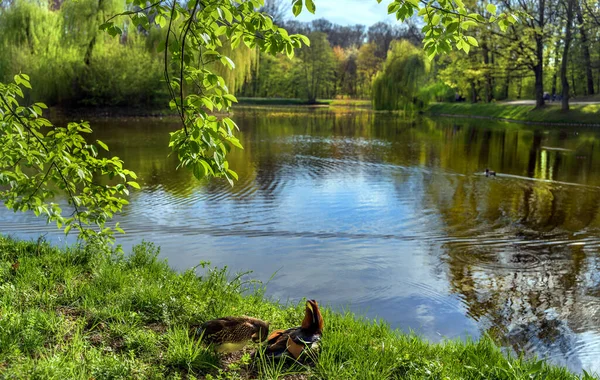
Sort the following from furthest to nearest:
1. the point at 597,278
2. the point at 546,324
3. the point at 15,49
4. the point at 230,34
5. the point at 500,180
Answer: the point at 15,49 → the point at 500,180 → the point at 597,278 → the point at 546,324 → the point at 230,34

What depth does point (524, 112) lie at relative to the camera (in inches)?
1454

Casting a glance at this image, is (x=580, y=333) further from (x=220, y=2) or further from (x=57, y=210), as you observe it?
(x=57, y=210)

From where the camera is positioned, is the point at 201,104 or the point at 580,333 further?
the point at 580,333

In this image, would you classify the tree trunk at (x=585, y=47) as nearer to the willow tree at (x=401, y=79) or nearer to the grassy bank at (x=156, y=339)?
the willow tree at (x=401, y=79)

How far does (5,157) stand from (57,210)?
70 cm

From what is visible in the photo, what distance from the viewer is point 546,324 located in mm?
5426

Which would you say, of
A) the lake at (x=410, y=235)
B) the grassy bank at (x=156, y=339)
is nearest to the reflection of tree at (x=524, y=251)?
the lake at (x=410, y=235)

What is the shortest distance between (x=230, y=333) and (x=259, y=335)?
24 cm

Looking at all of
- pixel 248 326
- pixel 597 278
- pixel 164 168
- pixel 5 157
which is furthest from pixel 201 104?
pixel 164 168

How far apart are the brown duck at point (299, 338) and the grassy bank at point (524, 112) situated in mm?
33435

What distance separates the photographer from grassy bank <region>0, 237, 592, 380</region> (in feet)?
10.3

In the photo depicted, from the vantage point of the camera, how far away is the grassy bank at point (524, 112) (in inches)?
1264

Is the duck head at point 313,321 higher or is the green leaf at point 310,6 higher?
the green leaf at point 310,6

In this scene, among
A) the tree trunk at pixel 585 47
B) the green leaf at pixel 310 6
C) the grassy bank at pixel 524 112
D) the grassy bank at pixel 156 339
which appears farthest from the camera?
the grassy bank at pixel 524 112
